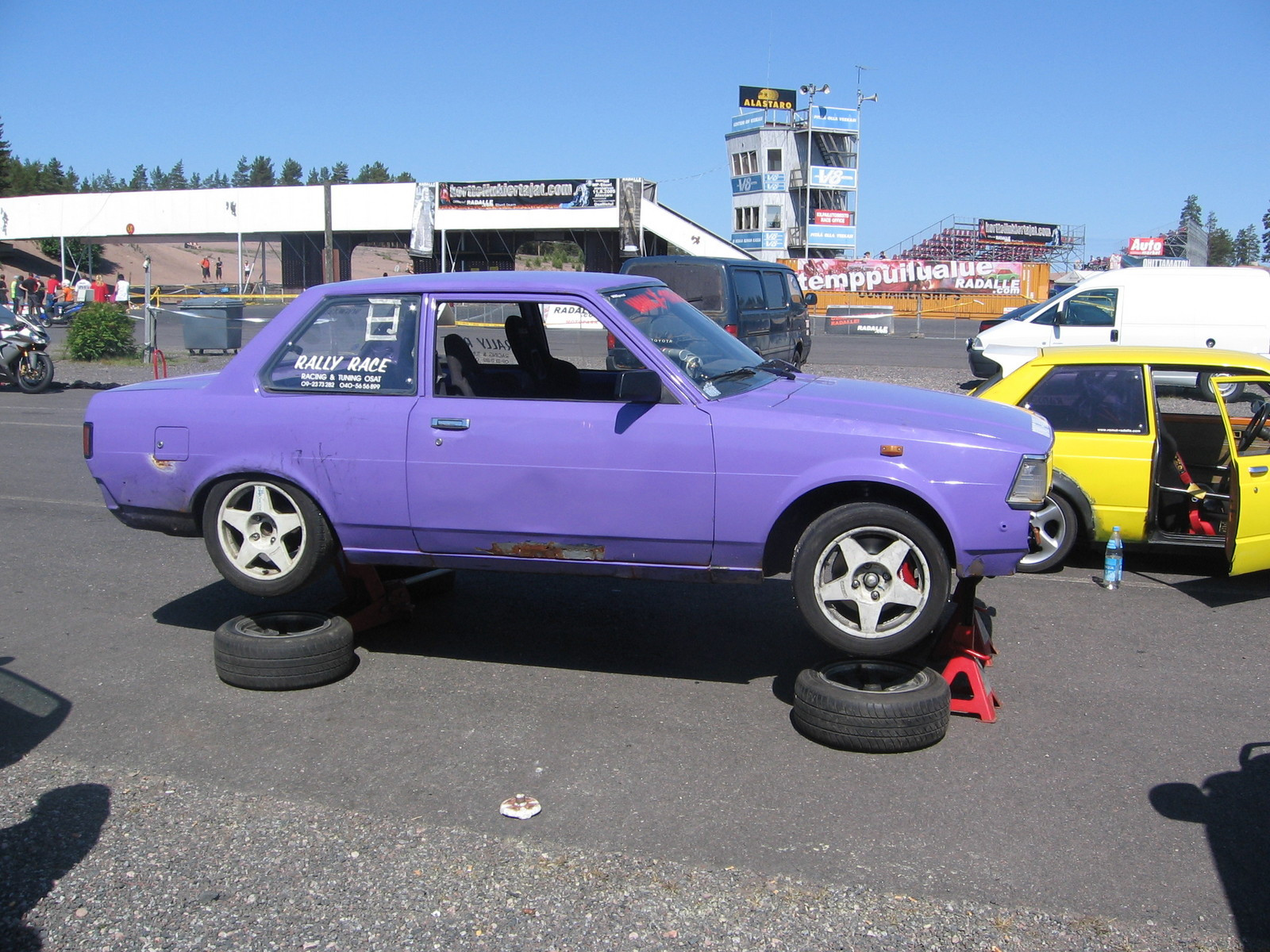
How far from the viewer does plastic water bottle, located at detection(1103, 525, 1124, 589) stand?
6.80 metres

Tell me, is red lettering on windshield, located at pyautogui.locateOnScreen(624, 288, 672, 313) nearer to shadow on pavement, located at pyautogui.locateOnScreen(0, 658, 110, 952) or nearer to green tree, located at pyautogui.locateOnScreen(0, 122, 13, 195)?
shadow on pavement, located at pyautogui.locateOnScreen(0, 658, 110, 952)

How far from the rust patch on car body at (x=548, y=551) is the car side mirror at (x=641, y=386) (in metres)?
0.70

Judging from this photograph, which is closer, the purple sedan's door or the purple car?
the purple car

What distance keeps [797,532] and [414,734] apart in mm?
1924

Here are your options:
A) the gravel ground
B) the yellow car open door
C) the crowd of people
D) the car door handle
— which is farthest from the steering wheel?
the crowd of people

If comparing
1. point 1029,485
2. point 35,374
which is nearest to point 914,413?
point 1029,485

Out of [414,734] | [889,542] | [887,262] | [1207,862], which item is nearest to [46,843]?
[414,734]

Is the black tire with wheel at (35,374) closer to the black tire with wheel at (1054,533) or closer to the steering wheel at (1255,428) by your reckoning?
the black tire with wheel at (1054,533)

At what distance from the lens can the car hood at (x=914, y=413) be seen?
179 inches

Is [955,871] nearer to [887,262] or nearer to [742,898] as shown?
[742,898]

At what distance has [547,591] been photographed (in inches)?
264

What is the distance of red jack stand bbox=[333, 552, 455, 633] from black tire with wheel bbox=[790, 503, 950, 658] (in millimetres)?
2342

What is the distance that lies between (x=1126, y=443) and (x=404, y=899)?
564 centimetres

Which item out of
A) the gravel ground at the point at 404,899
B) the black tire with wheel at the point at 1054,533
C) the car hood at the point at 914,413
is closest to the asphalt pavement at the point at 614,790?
the gravel ground at the point at 404,899
